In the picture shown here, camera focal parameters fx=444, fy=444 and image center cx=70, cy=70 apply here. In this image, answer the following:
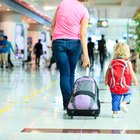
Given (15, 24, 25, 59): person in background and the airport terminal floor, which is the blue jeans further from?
(15, 24, 25, 59): person in background

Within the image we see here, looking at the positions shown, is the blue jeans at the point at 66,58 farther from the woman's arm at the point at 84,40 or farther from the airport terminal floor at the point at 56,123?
the airport terminal floor at the point at 56,123

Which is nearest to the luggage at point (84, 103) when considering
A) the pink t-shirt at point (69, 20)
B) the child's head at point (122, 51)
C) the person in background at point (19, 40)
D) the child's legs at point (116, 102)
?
the child's legs at point (116, 102)

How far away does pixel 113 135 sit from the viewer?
465cm

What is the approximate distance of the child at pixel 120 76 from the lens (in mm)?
6133

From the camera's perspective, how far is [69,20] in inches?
242

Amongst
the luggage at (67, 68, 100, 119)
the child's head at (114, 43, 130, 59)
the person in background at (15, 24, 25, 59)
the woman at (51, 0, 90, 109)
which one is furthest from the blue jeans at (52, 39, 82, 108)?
the person in background at (15, 24, 25, 59)

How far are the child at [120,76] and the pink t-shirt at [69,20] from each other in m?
0.63

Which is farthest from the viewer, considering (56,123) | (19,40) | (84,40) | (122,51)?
(19,40)

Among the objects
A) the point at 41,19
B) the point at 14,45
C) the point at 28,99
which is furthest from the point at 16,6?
the point at 28,99

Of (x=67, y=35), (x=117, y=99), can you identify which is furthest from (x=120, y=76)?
(x=67, y=35)

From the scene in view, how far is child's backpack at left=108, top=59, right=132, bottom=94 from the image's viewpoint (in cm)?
613

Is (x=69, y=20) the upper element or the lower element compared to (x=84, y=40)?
upper

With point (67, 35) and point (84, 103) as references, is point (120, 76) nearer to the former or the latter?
point (84, 103)

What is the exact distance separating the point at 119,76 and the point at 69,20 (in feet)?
3.41
